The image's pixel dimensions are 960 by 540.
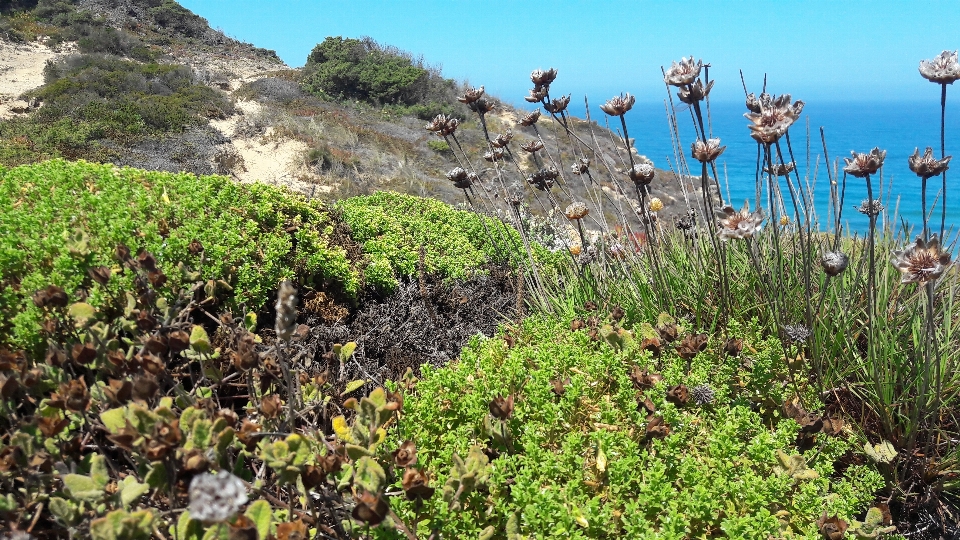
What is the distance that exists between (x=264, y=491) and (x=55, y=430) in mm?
503

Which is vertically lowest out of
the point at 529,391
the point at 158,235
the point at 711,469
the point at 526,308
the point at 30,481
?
the point at 526,308

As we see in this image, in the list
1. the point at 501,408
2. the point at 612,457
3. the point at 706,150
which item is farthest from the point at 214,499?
the point at 706,150

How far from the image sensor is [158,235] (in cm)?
252

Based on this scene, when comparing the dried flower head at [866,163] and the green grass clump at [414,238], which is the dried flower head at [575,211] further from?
the dried flower head at [866,163]

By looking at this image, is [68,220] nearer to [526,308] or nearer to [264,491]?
[264,491]

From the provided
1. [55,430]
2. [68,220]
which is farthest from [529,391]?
[68,220]

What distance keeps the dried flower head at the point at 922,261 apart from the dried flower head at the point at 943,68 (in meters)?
0.93

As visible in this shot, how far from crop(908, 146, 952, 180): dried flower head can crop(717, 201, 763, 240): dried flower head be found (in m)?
0.61

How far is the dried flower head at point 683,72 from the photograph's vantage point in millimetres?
2352

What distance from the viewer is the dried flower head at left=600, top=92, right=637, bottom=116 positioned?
9.40 ft

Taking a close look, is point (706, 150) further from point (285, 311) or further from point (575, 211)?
point (285, 311)

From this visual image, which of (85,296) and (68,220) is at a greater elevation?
(68,220)

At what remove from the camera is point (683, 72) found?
7.77 feet

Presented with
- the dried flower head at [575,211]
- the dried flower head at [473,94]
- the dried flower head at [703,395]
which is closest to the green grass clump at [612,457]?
the dried flower head at [703,395]
